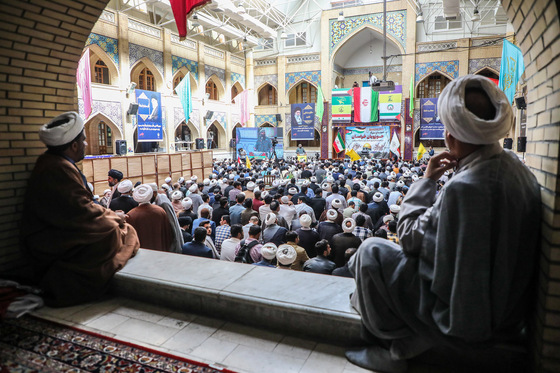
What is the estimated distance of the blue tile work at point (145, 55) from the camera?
13562 millimetres

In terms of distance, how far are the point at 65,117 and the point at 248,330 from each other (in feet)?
6.04

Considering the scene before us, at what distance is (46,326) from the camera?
2.00m

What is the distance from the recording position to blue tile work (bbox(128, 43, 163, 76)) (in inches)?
534

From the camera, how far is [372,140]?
57.9 ft

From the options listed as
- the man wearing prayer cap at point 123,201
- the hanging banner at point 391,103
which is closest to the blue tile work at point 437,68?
the hanging banner at point 391,103

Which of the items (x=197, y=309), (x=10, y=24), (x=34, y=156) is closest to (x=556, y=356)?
(x=197, y=309)

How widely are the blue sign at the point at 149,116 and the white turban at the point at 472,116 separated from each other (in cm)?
1197

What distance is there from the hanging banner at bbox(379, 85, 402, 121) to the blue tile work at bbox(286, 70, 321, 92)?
384 cm

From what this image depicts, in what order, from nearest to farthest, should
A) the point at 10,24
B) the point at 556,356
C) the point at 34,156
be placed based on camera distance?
the point at 556,356 → the point at 10,24 → the point at 34,156

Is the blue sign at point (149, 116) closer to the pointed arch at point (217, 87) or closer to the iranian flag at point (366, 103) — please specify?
the pointed arch at point (217, 87)

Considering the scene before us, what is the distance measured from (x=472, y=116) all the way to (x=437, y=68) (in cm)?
1820

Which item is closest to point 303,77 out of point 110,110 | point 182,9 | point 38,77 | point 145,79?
point 145,79

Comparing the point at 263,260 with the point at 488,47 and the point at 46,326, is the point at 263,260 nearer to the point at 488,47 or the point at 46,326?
the point at 46,326

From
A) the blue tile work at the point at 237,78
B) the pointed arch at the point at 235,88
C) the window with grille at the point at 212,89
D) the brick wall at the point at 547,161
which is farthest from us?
the pointed arch at the point at 235,88
